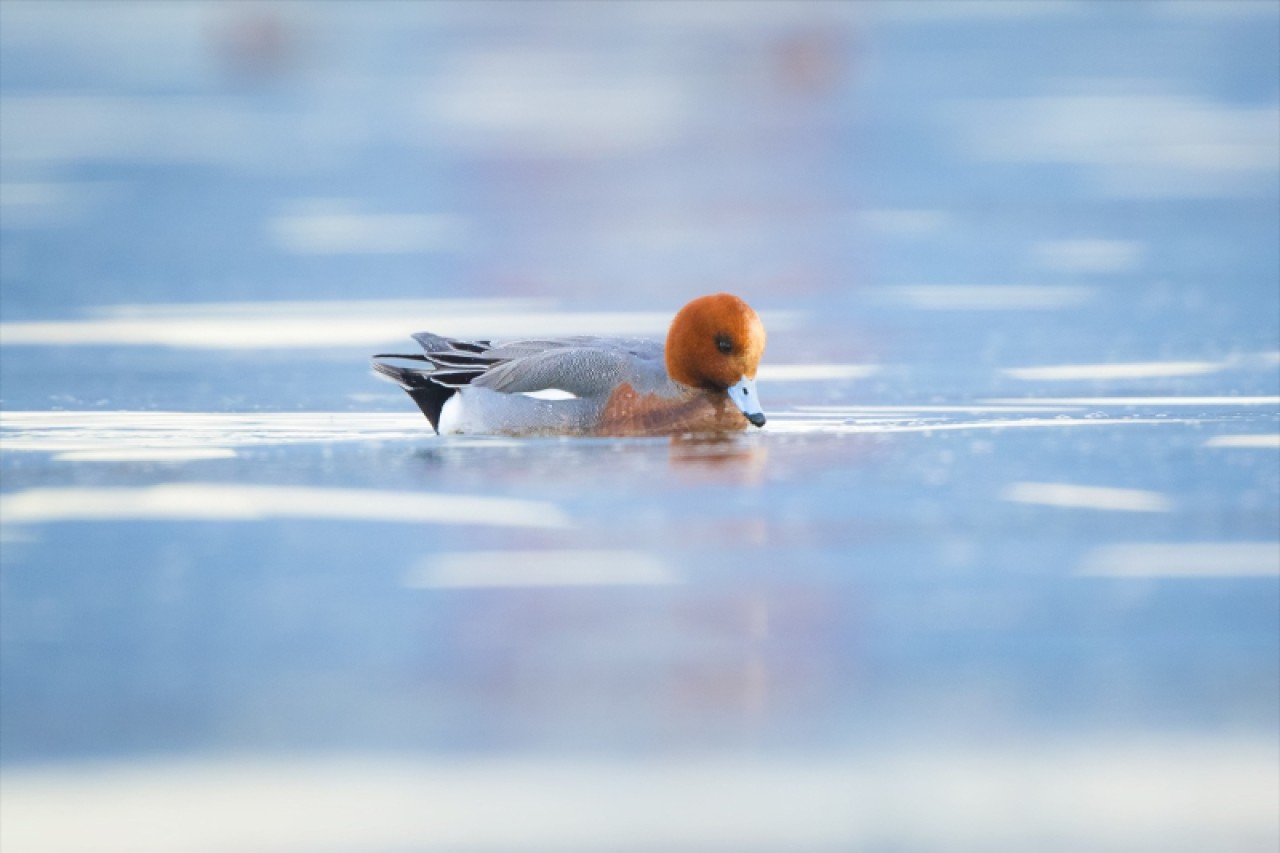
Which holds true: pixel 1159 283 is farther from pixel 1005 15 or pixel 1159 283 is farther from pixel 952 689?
pixel 1005 15

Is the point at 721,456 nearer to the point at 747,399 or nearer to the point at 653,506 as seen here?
the point at 747,399

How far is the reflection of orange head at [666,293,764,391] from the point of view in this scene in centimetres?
845

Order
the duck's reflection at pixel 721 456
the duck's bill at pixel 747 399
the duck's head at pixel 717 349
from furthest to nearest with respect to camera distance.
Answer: the duck's head at pixel 717 349 → the duck's bill at pixel 747 399 → the duck's reflection at pixel 721 456

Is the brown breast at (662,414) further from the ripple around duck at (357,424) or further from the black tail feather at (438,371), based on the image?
the black tail feather at (438,371)

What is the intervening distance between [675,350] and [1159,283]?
3894mm

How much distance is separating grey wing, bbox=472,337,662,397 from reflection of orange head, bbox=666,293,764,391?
0.15m

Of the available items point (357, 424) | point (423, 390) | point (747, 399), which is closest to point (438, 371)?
point (423, 390)

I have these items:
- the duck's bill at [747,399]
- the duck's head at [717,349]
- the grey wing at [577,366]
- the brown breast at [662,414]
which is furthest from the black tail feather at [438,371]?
the duck's bill at [747,399]

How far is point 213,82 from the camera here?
2214 centimetres

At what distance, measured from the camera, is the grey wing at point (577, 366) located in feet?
27.8

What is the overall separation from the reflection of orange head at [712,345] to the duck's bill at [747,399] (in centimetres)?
2

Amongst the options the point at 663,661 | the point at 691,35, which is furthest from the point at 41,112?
the point at 663,661

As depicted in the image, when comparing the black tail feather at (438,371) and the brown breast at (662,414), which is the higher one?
the black tail feather at (438,371)

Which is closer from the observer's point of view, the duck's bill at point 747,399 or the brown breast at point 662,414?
the duck's bill at point 747,399
